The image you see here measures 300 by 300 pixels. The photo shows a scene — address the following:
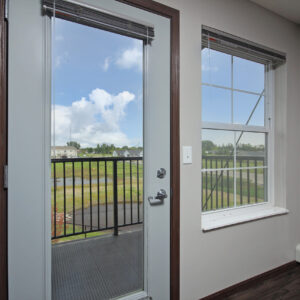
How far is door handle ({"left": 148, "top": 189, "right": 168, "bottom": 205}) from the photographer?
55.4 inches

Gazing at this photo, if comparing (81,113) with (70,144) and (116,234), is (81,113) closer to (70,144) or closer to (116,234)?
(70,144)

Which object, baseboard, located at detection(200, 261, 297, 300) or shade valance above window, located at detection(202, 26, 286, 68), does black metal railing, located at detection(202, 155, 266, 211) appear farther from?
shade valance above window, located at detection(202, 26, 286, 68)

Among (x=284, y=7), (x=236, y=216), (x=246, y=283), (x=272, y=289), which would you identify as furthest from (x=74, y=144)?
(x=284, y=7)

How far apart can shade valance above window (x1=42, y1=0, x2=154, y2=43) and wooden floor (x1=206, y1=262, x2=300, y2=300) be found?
2.05 meters

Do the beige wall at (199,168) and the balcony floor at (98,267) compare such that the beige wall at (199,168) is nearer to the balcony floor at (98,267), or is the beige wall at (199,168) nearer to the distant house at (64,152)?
the balcony floor at (98,267)

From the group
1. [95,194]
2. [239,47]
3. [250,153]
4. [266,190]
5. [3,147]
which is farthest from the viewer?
[266,190]

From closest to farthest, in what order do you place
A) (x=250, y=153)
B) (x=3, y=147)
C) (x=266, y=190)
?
(x=3, y=147), (x=250, y=153), (x=266, y=190)

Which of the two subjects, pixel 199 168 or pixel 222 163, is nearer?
pixel 199 168

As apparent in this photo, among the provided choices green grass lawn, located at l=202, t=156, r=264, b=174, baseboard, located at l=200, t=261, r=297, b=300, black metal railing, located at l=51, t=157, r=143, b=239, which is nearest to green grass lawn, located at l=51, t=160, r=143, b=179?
black metal railing, located at l=51, t=157, r=143, b=239

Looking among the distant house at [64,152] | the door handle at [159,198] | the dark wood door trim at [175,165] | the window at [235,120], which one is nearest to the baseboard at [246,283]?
the dark wood door trim at [175,165]

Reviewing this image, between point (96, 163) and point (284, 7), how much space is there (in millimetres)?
2176

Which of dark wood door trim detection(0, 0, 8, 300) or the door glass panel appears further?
the door glass panel

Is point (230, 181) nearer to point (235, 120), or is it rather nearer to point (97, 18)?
point (235, 120)

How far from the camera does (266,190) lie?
85.5 inches
